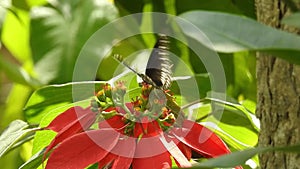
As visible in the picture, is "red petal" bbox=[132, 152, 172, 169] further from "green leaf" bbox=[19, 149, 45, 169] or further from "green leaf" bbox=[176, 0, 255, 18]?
"green leaf" bbox=[176, 0, 255, 18]

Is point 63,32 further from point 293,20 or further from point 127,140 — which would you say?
point 293,20

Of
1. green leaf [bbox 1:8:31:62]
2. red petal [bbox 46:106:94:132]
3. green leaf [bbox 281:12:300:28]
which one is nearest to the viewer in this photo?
green leaf [bbox 281:12:300:28]

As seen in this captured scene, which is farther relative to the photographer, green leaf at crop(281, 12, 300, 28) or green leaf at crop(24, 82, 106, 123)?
green leaf at crop(24, 82, 106, 123)

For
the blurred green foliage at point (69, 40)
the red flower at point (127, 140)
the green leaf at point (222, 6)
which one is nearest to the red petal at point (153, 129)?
the red flower at point (127, 140)

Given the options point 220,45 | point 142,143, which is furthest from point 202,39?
point 142,143

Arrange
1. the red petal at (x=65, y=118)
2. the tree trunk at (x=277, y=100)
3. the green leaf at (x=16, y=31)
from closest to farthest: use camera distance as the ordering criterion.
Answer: the tree trunk at (x=277, y=100), the red petal at (x=65, y=118), the green leaf at (x=16, y=31)

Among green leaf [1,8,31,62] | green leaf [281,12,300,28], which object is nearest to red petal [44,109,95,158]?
green leaf [281,12,300,28]

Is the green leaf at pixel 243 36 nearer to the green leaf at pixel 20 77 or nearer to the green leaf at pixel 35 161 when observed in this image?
the green leaf at pixel 35 161
